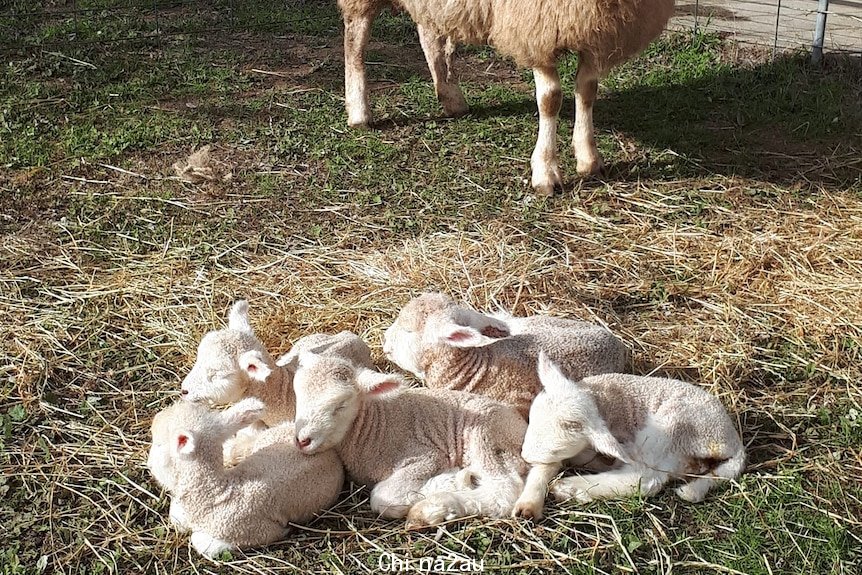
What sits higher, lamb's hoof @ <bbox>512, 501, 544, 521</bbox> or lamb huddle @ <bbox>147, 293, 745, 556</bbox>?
lamb huddle @ <bbox>147, 293, 745, 556</bbox>

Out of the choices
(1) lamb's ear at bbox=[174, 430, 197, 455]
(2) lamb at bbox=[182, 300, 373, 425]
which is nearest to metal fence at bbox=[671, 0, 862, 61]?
(2) lamb at bbox=[182, 300, 373, 425]

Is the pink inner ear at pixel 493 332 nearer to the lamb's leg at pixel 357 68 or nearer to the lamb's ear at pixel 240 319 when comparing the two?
the lamb's ear at pixel 240 319

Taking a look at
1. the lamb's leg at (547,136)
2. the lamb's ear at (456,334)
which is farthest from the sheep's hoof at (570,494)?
the lamb's leg at (547,136)

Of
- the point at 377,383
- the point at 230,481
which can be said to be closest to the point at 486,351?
the point at 377,383

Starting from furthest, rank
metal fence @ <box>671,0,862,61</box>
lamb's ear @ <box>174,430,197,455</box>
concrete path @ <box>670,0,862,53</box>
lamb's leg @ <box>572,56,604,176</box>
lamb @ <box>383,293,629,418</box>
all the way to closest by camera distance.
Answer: concrete path @ <box>670,0,862,53</box>
metal fence @ <box>671,0,862,61</box>
lamb's leg @ <box>572,56,604,176</box>
lamb @ <box>383,293,629,418</box>
lamb's ear @ <box>174,430,197,455</box>

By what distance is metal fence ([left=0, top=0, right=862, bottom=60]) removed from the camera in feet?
26.2

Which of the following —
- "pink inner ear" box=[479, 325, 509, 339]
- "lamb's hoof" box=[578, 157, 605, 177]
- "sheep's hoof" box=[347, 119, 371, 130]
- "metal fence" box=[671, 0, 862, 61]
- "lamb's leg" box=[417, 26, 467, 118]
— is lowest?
"pink inner ear" box=[479, 325, 509, 339]

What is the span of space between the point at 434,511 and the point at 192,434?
799mm

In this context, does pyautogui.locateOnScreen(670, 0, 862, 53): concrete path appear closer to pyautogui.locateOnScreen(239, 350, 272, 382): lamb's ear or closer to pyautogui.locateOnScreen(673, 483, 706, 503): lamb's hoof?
pyautogui.locateOnScreen(673, 483, 706, 503): lamb's hoof

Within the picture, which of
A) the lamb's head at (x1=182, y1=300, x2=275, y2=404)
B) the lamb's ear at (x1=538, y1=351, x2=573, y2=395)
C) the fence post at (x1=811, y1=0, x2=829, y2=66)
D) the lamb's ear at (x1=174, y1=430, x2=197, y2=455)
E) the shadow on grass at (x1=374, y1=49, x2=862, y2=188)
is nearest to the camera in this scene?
the lamb's ear at (x1=174, y1=430, x2=197, y2=455)

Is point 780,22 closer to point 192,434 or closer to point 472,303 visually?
point 472,303

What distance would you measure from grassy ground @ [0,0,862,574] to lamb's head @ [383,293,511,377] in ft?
1.89

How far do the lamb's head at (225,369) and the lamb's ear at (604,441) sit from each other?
3.57 feet

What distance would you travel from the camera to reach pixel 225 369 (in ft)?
11.0
